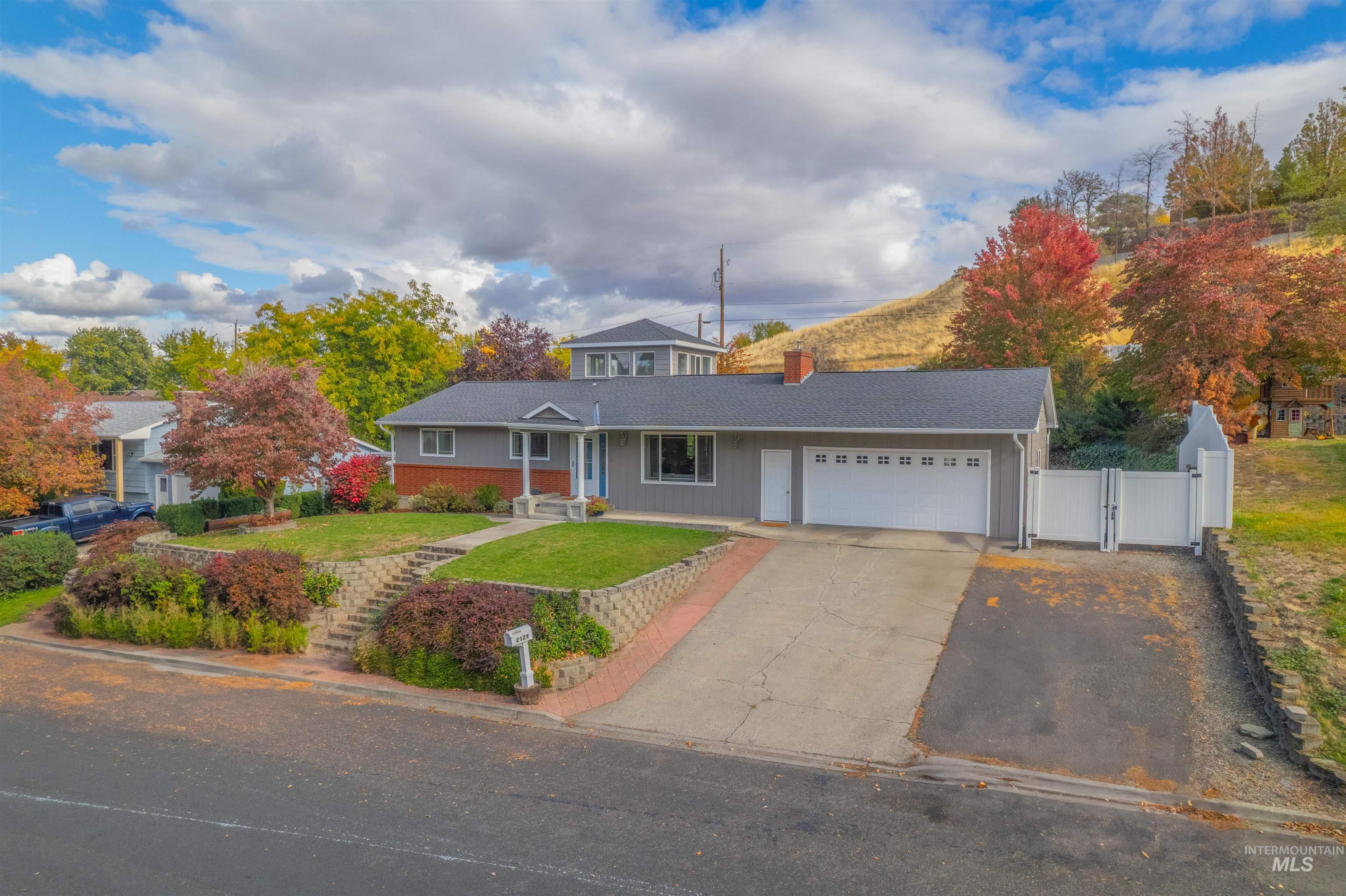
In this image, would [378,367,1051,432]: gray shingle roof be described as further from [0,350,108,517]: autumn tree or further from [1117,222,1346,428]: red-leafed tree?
[0,350,108,517]: autumn tree

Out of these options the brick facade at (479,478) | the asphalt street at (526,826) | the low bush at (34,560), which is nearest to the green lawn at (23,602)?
the low bush at (34,560)

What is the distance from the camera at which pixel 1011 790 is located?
7.68 meters

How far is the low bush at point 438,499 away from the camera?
23328 millimetres

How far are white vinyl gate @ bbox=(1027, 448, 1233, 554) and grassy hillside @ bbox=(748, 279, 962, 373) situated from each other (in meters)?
39.1

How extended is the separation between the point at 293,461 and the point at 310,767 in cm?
1222

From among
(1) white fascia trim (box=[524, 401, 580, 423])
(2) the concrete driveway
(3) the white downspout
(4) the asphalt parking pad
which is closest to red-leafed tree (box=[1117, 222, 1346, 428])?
(3) the white downspout

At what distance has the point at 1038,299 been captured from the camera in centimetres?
2830

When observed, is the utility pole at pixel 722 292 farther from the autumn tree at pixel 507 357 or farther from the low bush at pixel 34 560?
the low bush at pixel 34 560

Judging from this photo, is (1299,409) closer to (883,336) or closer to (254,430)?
(254,430)

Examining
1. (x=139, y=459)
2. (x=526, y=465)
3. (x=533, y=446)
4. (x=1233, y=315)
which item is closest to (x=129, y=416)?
(x=139, y=459)

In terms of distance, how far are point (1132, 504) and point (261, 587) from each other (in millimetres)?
17308

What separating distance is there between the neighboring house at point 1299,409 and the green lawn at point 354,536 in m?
23.4

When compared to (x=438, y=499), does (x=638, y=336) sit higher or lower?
higher

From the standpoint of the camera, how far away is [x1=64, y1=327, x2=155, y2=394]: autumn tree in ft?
231
